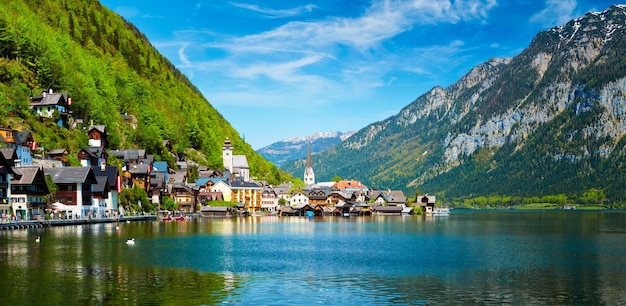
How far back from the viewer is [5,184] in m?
99.8

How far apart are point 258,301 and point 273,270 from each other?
1559 centimetres

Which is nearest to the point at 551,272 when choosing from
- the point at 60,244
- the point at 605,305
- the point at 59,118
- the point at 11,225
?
the point at 605,305

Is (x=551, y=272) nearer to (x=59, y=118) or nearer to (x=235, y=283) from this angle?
(x=235, y=283)

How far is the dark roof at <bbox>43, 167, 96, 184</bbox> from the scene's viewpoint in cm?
11819

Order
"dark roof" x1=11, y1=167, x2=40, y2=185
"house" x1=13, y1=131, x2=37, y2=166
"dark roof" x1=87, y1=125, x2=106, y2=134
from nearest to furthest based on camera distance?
"dark roof" x1=11, y1=167, x2=40, y2=185 < "house" x1=13, y1=131, x2=37, y2=166 < "dark roof" x1=87, y1=125, x2=106, y2=134

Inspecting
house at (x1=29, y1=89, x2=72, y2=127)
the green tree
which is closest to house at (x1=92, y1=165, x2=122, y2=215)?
the green tree

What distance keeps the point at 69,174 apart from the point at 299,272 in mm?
79248

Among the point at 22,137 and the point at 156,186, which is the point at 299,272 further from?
the point at 156,186

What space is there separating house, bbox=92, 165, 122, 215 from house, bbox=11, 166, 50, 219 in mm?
20661

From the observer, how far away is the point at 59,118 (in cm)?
14762

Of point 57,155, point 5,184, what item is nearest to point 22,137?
point 57,155

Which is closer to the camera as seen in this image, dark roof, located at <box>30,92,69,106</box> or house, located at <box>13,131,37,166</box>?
house, located at <box>13,131,37,166</box>

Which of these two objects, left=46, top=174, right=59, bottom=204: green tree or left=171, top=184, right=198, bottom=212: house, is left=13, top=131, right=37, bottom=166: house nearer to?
left=46, top=174, right=59, bottom=204: green tree

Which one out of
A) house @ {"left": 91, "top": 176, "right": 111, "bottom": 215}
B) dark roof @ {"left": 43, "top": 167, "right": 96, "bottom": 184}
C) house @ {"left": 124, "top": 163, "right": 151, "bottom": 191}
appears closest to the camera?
dark roof @ {"left": 43, "top": 167, "right": 96, "bottom": 184}
